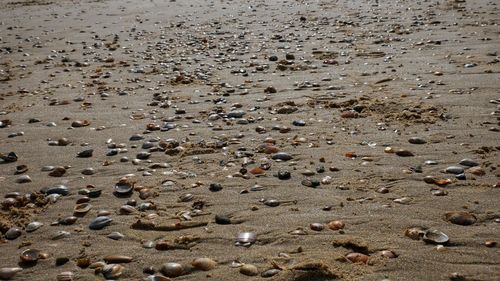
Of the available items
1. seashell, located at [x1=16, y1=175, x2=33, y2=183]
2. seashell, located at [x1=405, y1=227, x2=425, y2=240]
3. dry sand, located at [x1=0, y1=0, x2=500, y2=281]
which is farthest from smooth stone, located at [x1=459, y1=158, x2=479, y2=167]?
seashell, located at [x1=16, y1=175, x2=33, y2=183]

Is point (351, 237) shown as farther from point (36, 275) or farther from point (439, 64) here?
point (439, 64)

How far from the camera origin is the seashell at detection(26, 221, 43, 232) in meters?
3.52

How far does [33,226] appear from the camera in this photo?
3553 mm

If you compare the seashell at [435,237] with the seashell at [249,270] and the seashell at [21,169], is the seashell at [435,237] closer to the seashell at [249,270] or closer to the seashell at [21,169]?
the seashell at [249,270]

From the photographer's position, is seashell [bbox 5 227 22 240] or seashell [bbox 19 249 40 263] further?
seashell [bbox 5 227 22 240]

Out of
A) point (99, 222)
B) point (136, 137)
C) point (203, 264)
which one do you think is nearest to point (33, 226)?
point (99, 222)

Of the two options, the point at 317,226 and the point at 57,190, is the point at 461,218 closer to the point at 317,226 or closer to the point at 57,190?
the point at 317,226

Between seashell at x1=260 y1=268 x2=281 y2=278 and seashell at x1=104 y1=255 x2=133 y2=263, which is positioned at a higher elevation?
seashell at x1=260 y1=268 x2=281 y2=278

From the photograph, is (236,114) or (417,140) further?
(236,114)

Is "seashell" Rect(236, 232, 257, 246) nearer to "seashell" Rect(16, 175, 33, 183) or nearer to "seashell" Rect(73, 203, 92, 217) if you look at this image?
"seashell" Rect(73, 203, 92, 217)

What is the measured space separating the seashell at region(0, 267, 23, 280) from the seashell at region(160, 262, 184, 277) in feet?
3.06

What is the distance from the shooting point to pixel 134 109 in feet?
21.6

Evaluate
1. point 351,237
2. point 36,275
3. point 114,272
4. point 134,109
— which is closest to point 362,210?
point 351,237

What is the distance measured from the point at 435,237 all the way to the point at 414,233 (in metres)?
0.13
